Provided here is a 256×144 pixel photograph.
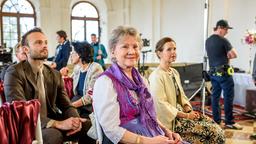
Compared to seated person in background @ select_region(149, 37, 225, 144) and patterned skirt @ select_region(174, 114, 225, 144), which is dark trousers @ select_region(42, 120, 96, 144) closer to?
seated person in background @ select_region(149, 37, 225, 144)

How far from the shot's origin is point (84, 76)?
319 cm

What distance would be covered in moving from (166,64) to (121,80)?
101 centimetres

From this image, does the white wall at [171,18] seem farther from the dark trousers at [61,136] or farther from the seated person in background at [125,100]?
the seated person in background at [125,100]

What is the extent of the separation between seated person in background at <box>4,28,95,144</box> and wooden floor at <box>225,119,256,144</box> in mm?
2167

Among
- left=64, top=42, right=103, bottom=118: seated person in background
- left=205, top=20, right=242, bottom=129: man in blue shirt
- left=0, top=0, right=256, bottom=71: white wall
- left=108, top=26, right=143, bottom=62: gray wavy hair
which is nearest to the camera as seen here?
left=108, top=26, right=143, bottom=62: gray wavy hair

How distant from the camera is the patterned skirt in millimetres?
2555

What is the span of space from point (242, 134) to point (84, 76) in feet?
7.66

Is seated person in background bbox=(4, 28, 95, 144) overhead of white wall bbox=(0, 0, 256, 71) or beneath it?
beneath

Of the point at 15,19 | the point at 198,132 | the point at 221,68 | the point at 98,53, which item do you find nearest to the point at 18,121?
the point at 198,132

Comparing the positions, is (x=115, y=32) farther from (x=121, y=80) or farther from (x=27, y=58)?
(x=27, y=58)

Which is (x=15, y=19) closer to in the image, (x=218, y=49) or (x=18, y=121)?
(x=218, y=49)

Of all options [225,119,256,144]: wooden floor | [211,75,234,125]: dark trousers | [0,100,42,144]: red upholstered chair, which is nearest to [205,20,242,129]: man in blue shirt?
[211,75,234,125]: dark trousers

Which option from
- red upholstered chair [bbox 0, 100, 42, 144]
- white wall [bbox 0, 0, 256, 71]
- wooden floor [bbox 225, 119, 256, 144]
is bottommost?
wooden floor [bbox 225, 119, 256, 144]

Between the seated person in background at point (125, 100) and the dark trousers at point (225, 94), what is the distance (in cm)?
260
